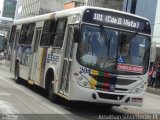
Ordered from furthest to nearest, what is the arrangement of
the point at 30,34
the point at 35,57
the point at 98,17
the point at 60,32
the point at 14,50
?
1. the point at 14,50
2. the point at 30,34
3. the point at 35,57
4. the point at 60,32
5. the point at 98,17

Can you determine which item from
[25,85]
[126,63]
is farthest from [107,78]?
[25,85]

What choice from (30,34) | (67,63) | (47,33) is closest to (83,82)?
(67,63)

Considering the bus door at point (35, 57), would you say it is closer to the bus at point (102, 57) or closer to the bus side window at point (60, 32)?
the bus side window at point (60, 32)

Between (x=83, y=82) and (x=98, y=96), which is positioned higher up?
(x=83, y=82)

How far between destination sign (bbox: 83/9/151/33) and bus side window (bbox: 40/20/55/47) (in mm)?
2887

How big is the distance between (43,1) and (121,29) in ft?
312

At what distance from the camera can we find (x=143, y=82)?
14133 mm

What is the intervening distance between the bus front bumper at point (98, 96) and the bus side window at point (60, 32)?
6.98 feet

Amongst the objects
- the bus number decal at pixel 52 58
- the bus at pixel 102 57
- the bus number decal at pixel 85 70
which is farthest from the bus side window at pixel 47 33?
the bus number decal at pixel 85 70

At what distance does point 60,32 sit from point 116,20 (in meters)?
2.11

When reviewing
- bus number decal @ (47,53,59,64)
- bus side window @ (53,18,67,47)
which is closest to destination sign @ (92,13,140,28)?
bus side window @ (53,18,67,47)

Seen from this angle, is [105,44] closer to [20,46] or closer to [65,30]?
[65,30]

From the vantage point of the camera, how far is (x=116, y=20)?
1416 centimetres

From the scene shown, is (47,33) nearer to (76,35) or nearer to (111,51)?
(76,35)
